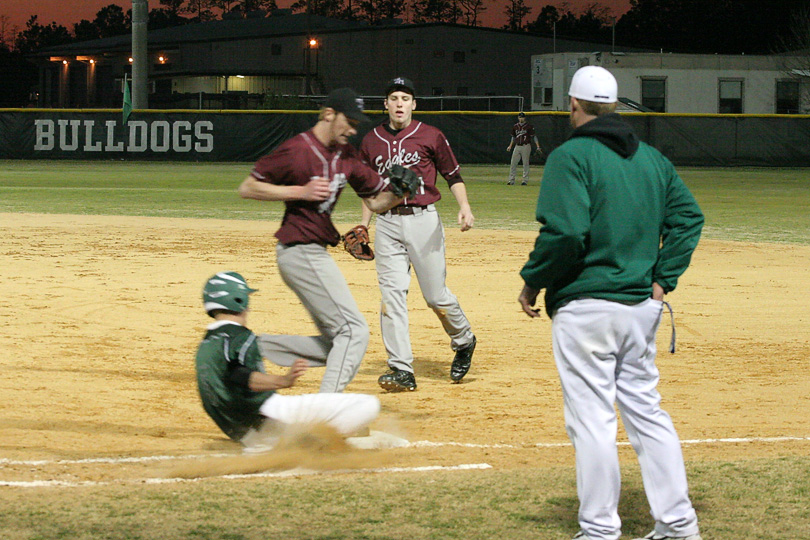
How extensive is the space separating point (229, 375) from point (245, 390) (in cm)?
16

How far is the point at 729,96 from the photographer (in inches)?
1845

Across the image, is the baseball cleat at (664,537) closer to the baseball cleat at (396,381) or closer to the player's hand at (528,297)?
the player's hand at (528,297)

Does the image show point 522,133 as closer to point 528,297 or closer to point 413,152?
point 413,152

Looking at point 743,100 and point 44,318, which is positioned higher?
point 743,100

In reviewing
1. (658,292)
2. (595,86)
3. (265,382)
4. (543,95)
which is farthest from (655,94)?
(595,86)

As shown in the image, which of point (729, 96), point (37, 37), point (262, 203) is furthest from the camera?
point (37, 37)

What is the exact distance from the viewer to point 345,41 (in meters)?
70.6

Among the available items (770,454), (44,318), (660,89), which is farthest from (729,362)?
(660,89)

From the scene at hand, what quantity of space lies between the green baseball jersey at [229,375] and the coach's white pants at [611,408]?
5.47 ft

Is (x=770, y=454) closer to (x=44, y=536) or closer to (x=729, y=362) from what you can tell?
(x=729, y=362)

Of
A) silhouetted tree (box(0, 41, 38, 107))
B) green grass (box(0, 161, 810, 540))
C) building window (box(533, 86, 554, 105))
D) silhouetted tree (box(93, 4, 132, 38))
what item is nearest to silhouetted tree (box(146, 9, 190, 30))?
silhouetted tree (box(93, 4, 132, 38))

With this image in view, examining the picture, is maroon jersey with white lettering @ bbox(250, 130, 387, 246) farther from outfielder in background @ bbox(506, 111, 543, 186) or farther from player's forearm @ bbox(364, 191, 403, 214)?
outfielder in background @ bbox(506, 111, 543, 186)

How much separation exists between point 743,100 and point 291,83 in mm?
34643

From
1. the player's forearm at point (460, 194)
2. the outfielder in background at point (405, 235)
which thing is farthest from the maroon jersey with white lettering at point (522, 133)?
the outfielder in background at point (405, 235)
